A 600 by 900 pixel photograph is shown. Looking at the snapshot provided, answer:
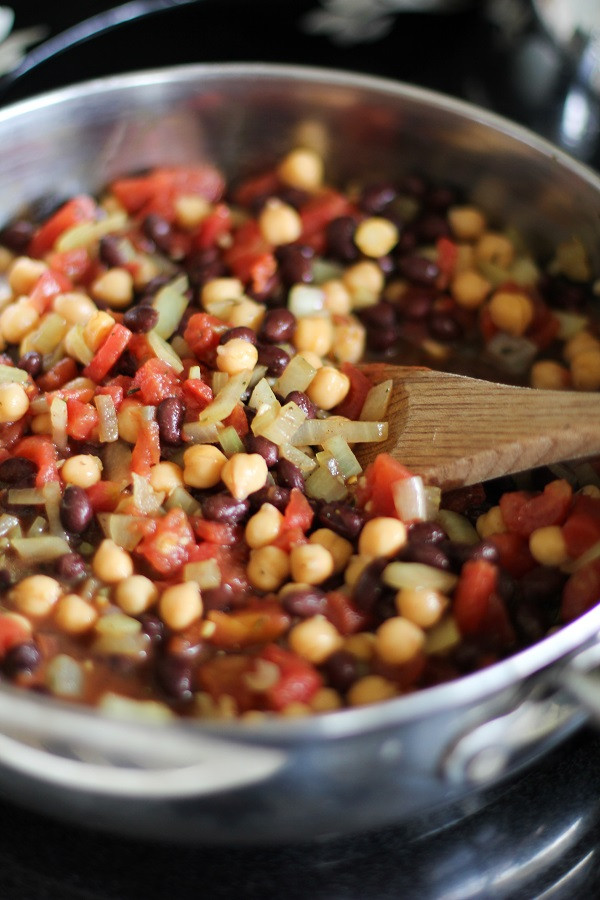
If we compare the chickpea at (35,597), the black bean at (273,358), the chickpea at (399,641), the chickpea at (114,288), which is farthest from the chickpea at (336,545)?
the chickpea at (114,288)

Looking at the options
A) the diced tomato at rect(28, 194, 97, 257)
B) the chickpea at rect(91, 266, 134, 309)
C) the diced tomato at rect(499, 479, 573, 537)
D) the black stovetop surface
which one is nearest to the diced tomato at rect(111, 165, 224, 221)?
the diced tomato at rect(28, 194, 97, 257)

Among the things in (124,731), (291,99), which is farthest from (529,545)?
(291,99)

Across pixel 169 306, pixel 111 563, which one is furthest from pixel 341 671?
pixel 169 306

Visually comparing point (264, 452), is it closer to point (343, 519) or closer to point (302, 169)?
point (343, 519)

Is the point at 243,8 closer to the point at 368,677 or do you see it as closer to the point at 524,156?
the point at 524,156

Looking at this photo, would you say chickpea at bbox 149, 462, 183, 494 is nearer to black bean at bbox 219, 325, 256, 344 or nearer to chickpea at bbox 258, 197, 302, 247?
black bean at bbox 219, 325, 256, 344

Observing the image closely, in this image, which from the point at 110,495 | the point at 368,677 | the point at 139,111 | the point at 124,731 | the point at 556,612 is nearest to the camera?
the point at 124,731

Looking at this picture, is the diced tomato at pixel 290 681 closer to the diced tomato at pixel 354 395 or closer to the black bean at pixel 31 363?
the diced tomato at pixel 354 395
